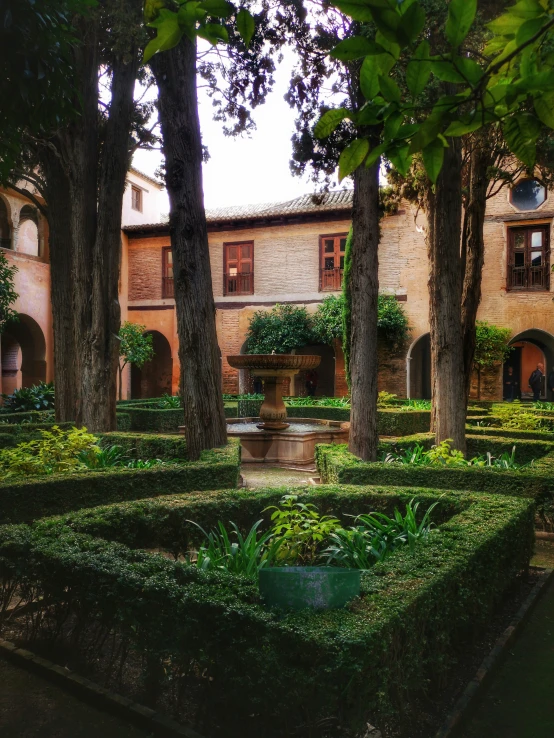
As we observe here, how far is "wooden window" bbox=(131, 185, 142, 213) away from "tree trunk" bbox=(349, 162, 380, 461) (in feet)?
60.5

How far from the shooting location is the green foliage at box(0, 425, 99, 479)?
6.12 meters

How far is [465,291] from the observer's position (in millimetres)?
10609

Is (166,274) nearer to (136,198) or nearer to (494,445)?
(136,198)

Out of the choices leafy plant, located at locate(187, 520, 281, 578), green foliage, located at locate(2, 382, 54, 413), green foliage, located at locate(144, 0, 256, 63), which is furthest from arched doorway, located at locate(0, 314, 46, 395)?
green foliage, located at locate(144, 0, 256, 63)

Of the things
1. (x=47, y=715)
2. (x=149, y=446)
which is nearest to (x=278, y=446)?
(x=149, y=446)

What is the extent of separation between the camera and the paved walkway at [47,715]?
2729mm

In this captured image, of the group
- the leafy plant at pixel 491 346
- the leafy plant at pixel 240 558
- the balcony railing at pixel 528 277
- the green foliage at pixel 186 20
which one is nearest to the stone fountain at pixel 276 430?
the leafy plant at pixel 240 558

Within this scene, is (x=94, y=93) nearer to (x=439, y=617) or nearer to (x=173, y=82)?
(x=173, y=82)

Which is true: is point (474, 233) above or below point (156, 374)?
above

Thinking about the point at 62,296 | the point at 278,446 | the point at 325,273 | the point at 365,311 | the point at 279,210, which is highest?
the point at 279,210

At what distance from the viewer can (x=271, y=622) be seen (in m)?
2.48

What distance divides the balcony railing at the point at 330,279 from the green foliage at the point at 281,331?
1.04 metres

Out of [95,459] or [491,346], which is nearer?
[95,459]

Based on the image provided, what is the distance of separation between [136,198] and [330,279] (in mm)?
8495
